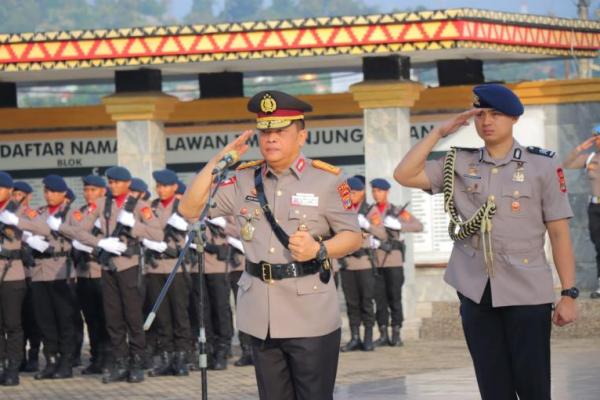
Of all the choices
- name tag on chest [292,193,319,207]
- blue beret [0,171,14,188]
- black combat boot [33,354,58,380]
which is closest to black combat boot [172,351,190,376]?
black combat boot [33,354,58,380]

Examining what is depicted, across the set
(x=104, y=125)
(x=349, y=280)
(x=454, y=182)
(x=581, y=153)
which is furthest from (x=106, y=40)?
(x=454, y=182)

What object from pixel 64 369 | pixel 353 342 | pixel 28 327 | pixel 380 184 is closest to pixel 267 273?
pixel 64 369

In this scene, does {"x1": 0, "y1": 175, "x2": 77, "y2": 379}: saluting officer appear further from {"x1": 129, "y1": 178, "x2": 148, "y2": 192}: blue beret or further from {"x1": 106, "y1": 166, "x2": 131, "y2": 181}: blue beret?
{"x1": 106, "y1": 166, "x2": 131, "y2": 181}: blue beret

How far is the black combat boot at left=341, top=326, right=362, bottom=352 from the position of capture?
17.6 m

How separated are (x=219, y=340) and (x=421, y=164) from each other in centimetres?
825

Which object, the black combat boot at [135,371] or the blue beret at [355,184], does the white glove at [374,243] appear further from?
the black combat boot at [135,371]

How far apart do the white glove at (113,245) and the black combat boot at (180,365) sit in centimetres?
128

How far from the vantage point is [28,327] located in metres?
16.5

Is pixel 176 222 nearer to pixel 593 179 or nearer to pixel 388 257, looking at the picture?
pixel 388 257

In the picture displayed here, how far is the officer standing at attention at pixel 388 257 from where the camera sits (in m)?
18.0

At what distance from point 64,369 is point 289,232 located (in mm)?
7957

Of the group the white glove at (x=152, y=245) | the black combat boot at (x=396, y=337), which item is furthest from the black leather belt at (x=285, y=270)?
the black combat boot at (x=396, y=337)

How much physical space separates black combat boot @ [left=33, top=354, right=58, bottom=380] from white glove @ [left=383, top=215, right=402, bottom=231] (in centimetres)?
422

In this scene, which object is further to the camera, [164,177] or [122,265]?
[164,177]
